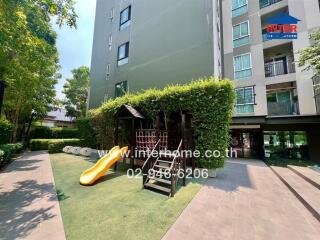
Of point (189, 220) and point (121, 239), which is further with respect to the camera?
point (189, 220)

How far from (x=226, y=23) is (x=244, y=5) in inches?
84.7

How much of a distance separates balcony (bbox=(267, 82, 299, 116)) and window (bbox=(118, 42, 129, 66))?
43.1 feet

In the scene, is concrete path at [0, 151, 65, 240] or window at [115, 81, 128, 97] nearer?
concrete path at [0, 151, 65, 240]

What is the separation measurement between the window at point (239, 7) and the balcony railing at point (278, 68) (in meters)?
5.80

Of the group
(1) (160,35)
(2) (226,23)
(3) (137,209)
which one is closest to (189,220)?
(3) (137,209)

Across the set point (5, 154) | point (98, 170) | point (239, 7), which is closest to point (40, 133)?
point (5, 154)

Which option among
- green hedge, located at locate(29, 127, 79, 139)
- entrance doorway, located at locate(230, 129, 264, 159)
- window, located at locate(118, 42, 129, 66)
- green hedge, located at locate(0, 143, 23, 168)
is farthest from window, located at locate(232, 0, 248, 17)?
green hedge, located at locate(29, 127, 79, 139)

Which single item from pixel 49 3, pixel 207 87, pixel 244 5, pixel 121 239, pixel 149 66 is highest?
pixel 244 5

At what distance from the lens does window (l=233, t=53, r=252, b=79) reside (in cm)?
1374

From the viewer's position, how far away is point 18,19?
533cm

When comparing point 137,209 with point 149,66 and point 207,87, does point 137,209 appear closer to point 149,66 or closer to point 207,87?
point 207,87

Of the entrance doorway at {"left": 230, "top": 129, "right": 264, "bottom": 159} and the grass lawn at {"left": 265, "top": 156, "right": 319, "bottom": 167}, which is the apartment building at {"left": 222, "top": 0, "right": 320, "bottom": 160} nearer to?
the entrance doorway at {"left": 230, "top": 129, "right": 264, "bottom": 159}

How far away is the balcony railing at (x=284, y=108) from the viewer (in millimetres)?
12008

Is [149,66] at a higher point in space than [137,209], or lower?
higher
